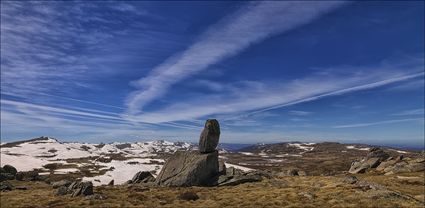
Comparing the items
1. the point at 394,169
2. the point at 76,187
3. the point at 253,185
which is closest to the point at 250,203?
the point at 253,185

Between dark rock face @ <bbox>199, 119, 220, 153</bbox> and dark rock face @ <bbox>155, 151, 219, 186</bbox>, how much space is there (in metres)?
1.10

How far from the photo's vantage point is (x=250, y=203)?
3641cm

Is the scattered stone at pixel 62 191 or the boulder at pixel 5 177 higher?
the scattered stone at pixel 62 191

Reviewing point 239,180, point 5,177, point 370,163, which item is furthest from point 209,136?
point 370,163

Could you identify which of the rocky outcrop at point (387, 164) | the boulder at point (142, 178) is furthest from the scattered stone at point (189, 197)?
the rocky outcrop at point (387, 164)

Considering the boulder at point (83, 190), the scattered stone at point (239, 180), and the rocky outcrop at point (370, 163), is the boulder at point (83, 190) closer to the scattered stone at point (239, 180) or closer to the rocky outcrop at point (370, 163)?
the scattered stone at point (239, 180)

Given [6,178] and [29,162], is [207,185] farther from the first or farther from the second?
[29,162]

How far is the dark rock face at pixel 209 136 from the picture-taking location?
186 ft

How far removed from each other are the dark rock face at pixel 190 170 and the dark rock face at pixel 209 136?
3.59ft

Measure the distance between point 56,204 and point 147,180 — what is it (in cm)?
2487

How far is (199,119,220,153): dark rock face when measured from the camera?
186 feet

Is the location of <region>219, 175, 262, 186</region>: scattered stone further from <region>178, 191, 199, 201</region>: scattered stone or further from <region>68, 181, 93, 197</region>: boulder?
<region>68, 181, 93, 197</region>: boulder

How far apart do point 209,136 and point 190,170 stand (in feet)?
22.9

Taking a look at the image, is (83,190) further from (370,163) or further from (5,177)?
(370,163)
